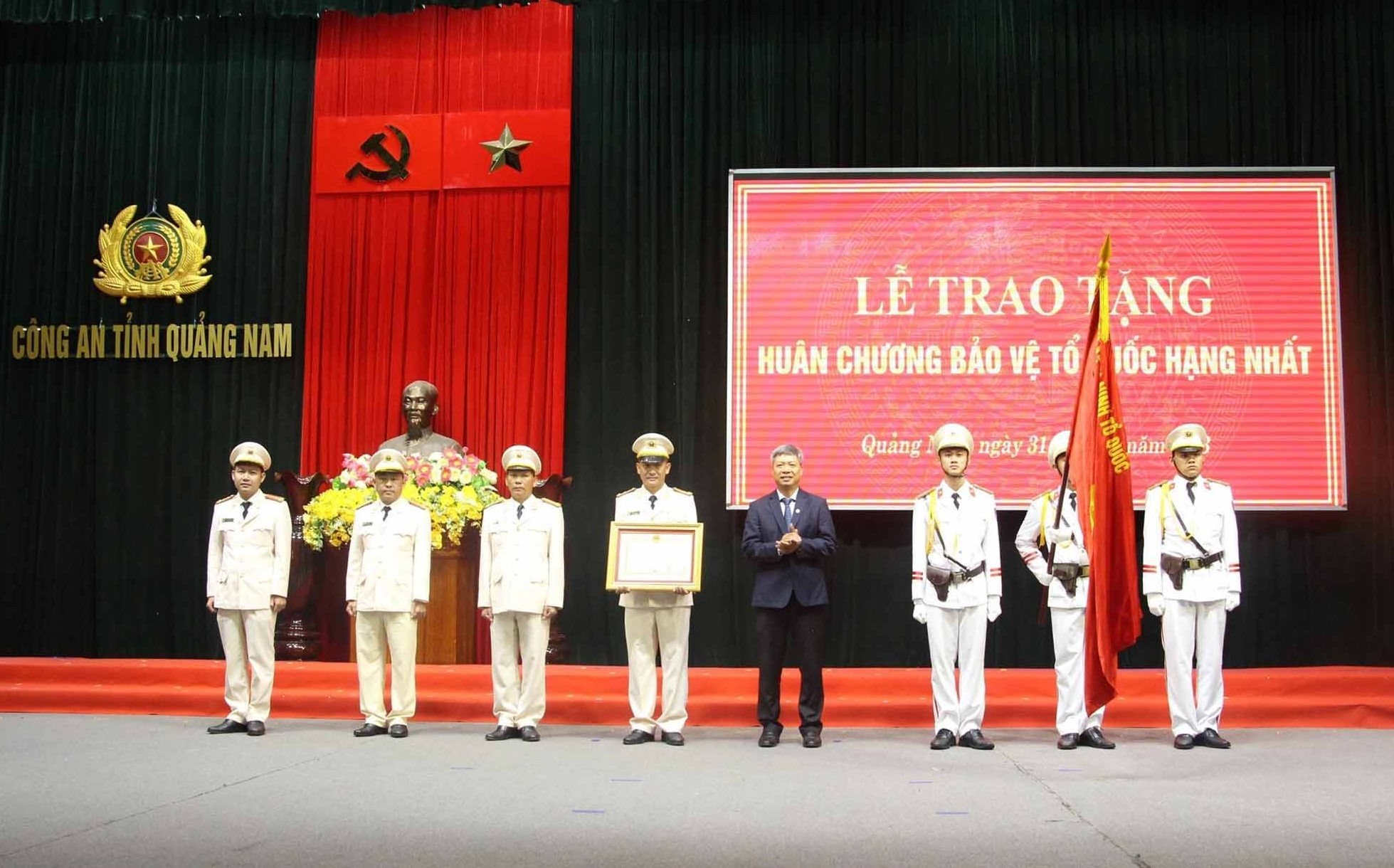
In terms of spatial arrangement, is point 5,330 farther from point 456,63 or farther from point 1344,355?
point 1344,355

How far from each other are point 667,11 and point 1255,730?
18.7 feet

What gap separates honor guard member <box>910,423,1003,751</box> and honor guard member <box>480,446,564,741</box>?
1.79m

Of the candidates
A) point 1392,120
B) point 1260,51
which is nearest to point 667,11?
point 1260,51

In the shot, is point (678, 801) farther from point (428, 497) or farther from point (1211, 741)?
point (428, 497)

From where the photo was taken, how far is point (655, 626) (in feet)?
19.9

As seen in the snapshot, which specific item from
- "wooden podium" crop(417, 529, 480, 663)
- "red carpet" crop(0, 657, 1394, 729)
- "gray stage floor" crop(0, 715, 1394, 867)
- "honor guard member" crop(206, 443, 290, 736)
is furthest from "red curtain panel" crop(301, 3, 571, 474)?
"gray stage floor" crop(0, 715, 1394, 867)

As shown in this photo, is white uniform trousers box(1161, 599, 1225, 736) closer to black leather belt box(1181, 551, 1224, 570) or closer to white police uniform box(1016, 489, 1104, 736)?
black leather belt box(1181, 551, 1224, 570)

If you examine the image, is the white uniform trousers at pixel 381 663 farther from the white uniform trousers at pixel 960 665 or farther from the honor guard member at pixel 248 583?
the white uniform trousers at pixel 960 665

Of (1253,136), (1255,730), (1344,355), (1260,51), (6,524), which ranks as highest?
(1260,51)

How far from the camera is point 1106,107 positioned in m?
8.11

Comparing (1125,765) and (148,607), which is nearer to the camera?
(1125,765)

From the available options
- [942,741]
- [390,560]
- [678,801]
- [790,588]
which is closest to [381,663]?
[390,560]

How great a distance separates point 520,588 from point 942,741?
6.92 ft

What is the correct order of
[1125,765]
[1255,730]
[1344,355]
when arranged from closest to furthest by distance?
[1125,765]
[1255,730]
[1344,355]
